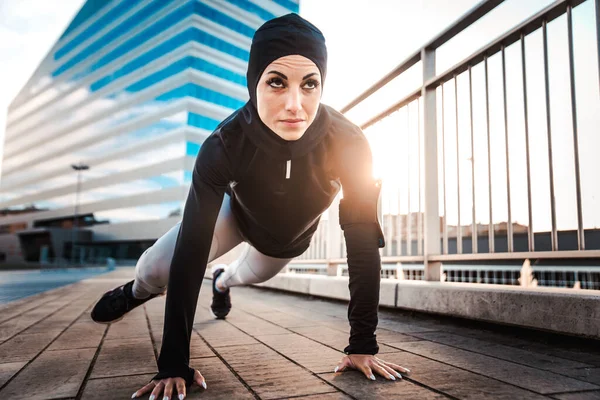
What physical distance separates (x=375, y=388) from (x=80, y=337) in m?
2.06

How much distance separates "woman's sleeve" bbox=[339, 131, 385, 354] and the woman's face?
0.33 meters

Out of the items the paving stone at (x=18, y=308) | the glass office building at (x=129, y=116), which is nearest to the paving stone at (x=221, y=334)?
the paving stone at (x=18, y=308)

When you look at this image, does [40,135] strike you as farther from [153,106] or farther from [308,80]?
[308,80]

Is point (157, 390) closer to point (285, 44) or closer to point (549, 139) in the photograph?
point (285, 44)

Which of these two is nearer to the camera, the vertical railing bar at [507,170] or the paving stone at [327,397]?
the paving stone at [327,397]

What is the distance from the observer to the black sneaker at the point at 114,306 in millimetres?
2770

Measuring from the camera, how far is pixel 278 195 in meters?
2.09

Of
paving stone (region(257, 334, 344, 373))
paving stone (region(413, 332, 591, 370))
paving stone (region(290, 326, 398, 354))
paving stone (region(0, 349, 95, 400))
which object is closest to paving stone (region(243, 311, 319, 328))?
paving stone (region(290, 326, 398, 354))

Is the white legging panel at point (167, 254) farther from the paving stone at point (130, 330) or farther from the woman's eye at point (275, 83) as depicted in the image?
the woman's eye at point (275, 83)

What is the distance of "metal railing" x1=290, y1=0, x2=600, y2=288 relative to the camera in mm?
2504

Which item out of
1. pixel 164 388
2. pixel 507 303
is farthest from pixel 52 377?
pixel 507 303

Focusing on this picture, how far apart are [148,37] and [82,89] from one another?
1305cm

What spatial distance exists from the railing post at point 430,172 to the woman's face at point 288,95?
6.70 feet

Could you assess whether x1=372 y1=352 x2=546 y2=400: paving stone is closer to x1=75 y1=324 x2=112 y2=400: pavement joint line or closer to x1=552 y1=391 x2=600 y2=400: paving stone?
x1=552 y1=391 x2=600 y2=400: paving stone
